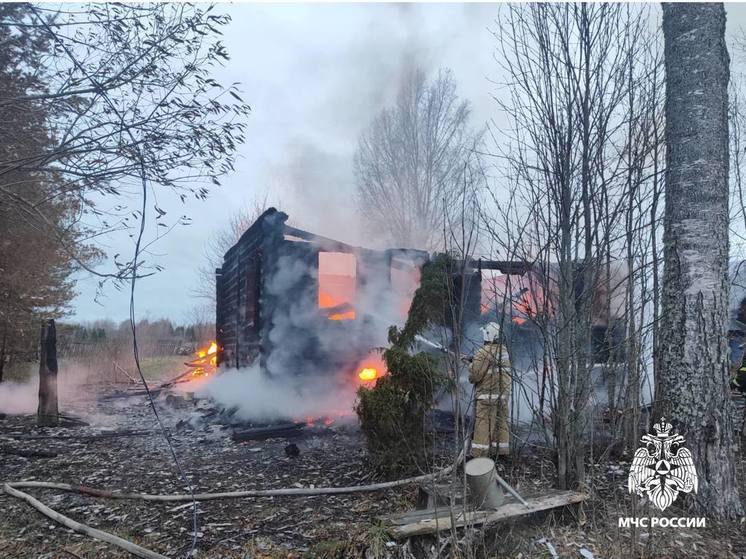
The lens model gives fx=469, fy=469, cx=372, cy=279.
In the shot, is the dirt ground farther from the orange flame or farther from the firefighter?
the orange flame

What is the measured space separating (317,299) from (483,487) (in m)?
7.23

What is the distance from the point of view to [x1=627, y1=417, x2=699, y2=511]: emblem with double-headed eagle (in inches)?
154

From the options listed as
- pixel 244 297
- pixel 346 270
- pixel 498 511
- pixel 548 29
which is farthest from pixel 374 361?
pixel 548 29

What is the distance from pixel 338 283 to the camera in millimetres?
11297

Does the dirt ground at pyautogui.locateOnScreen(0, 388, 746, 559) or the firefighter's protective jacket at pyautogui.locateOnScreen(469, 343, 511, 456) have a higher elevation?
the firefighter's protective jacket at pyautogui.locateOnScreen(469, 343, 511, 456)

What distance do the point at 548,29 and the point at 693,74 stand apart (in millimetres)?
1357

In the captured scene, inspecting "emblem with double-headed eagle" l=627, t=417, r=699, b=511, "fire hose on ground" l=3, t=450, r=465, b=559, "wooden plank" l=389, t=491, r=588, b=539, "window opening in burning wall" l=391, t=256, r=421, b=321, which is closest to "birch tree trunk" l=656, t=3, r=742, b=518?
"emblem with double-headed eagle" l=627, t=417, r=699, b=511

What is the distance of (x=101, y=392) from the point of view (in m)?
15.0

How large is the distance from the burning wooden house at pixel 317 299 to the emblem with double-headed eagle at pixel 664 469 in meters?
6.65

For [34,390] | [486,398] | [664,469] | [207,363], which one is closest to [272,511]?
[486,398]

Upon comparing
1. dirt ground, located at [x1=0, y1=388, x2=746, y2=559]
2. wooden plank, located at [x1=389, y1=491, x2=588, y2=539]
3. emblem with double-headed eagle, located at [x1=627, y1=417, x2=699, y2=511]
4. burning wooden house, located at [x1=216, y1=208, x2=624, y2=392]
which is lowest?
dirt ground, located at [x1=0, y1=388, x2=746, y2=559]

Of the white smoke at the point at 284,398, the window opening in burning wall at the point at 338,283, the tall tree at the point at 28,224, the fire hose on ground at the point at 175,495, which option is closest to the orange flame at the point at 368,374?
the white smoke at the point at 284,398

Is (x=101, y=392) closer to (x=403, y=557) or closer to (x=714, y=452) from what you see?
(x=403, y=557)

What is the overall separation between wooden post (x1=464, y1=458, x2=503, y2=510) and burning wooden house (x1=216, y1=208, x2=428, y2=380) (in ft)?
21.1
